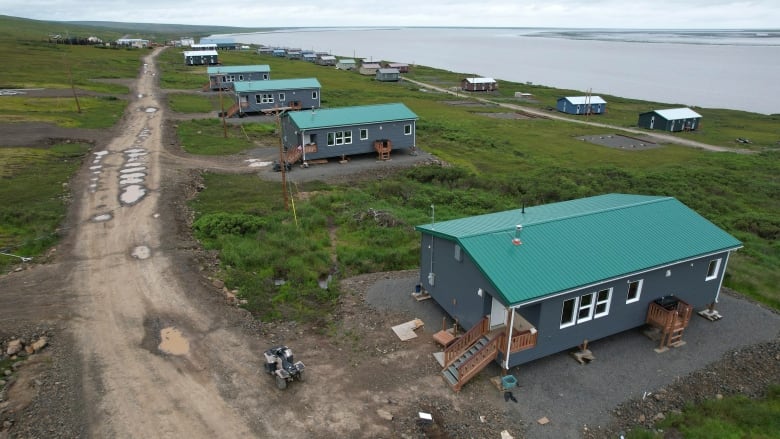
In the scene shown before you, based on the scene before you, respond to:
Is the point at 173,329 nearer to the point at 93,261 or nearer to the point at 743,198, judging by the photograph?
the point at 93,261

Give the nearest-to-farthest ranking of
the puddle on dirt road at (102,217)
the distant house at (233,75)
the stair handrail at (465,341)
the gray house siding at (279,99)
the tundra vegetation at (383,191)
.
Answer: the stair handrail at (465,341) → the tundra vegetation at (383,191) → the puddle on dirt road at (102,217) → the gray house siding at (279,99) → the distant house at (233,75)

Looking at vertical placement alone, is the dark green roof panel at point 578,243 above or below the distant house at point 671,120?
above

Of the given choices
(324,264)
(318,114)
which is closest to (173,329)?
(324,264)

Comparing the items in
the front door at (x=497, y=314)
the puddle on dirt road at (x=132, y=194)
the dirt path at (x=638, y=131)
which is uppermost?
the front door at (x=497, y=314)

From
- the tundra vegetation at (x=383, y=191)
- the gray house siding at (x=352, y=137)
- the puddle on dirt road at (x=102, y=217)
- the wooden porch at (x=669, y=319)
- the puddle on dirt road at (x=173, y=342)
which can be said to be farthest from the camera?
the gray house siding at (x=352, y=137)

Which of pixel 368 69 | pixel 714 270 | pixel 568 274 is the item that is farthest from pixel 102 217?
pixel 368 69

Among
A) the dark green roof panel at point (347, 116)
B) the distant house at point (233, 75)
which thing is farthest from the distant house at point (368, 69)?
the dark green roof panel at point (347, 116)

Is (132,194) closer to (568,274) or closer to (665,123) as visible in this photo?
(568,274)

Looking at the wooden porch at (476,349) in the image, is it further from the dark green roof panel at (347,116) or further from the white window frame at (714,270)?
the dark green roof panel at (347,116)
